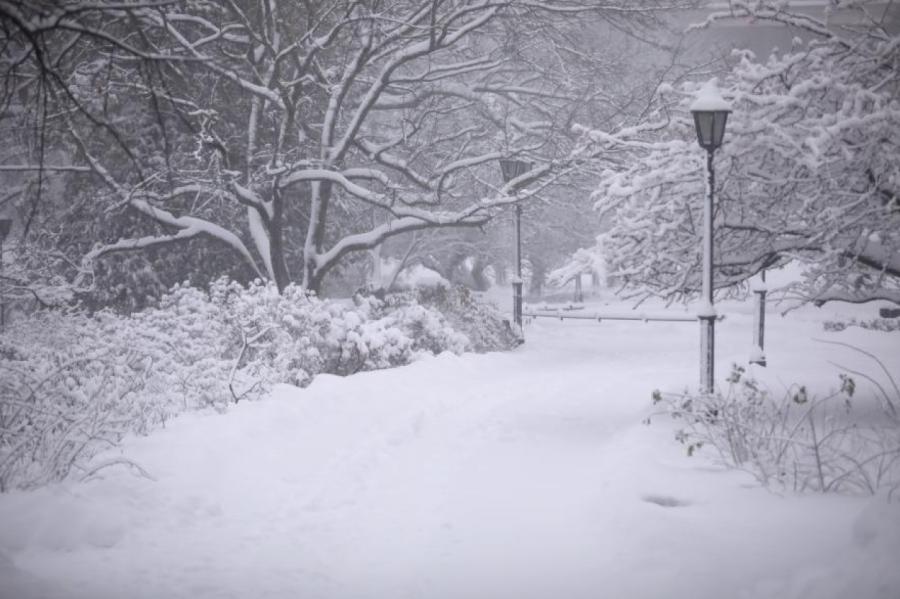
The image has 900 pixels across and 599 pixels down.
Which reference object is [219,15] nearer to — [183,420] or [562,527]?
[183,420]

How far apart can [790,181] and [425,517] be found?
5.60 meters

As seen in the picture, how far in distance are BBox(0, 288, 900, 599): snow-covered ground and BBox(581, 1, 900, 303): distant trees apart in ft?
7.47

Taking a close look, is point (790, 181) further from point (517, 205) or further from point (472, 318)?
point (472, 318)

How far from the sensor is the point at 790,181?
818cm

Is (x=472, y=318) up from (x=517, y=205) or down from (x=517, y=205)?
down

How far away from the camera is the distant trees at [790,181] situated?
25.7 ft

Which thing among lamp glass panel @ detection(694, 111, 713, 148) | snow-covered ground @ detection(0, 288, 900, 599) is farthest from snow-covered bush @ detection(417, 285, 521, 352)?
lamp glass panel @ detection(694, 111, 713, 148)

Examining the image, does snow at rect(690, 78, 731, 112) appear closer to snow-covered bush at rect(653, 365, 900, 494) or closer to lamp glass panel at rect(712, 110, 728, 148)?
lamp glass panel at rect(712, 110, 728, 148)

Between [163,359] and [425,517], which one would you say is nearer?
[425,517]

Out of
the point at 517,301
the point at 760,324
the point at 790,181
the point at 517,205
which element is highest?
the point at 517,205

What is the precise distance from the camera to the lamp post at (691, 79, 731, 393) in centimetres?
762

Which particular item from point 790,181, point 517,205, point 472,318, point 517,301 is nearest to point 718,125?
point 790,181

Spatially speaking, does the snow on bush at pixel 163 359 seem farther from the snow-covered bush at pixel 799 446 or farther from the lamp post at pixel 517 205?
the snow-covered bush at pixel 799 446

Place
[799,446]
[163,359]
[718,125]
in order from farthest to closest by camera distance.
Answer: [163,359]
[718,125]
[799,446]
